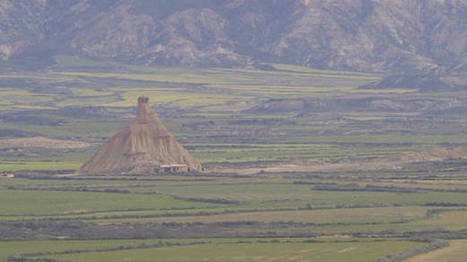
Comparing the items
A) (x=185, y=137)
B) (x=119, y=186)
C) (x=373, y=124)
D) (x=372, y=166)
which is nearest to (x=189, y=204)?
(x=119, y=186)

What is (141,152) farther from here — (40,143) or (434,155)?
(40,143)

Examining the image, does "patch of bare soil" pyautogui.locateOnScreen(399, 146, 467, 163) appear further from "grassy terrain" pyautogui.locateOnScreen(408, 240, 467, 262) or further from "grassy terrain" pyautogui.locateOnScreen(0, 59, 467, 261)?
"grassy terrain" pyautogui.locateOnScreen(408, 240, 467, 262)

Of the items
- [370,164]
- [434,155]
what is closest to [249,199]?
[370,164]

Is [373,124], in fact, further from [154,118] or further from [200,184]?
[200,184]

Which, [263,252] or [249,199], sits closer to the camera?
[263,252]

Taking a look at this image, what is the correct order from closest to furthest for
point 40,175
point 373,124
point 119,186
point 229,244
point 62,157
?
point 229,244 < point 119,186 < point 40,175 < point 62,157 < point 373,124

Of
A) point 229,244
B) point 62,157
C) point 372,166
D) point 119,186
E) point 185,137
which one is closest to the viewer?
point 229,244

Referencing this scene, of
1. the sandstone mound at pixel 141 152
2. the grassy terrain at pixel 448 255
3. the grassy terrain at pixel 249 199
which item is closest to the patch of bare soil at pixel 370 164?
the grassy terrain at pixel 249 199
